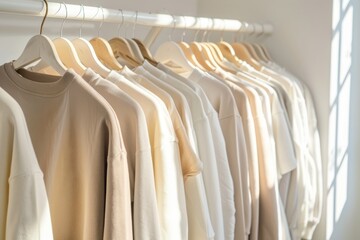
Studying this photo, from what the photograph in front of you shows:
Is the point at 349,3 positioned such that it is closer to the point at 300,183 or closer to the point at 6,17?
the point at 300,183

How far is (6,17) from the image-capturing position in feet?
6.05

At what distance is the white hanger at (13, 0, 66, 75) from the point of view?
1.39 metres

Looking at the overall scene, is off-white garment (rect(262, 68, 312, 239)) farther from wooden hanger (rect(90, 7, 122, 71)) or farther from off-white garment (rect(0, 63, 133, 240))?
off-white garment (rect(0, 63, 133, 240))

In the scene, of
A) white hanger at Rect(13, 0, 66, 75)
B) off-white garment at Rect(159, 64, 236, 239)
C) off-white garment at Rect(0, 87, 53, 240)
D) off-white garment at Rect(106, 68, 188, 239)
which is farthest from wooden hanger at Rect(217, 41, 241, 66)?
off-white garment at Rect(0, 87, 53, 240)

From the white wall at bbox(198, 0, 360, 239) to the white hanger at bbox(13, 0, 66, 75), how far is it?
3.96ft

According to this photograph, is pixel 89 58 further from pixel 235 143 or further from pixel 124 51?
pixel 235 143

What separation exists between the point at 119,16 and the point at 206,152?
43 centimetres

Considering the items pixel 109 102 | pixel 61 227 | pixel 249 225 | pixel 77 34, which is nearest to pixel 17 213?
pixel 61 227

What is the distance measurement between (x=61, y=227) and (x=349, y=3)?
1488mm

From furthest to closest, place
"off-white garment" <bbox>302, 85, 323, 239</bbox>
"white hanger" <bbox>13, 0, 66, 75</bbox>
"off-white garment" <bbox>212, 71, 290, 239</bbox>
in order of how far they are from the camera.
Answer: "off-white garment" <bbox>302, 85, 323, 239</bbox> < "off-white garment" <bbox>212, 71, 290, 239</bbox> < "white hanger" <bbox>13, 0, 66, 75</bbox>

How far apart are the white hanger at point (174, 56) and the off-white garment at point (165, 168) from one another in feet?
1.32

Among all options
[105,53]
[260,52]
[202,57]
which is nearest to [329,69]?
[260,52]

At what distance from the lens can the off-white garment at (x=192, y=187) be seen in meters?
1.46

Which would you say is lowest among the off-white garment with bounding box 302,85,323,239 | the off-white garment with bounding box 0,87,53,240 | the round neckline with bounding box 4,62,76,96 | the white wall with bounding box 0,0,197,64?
the off-white garment with bounding box 302,85,323,239
